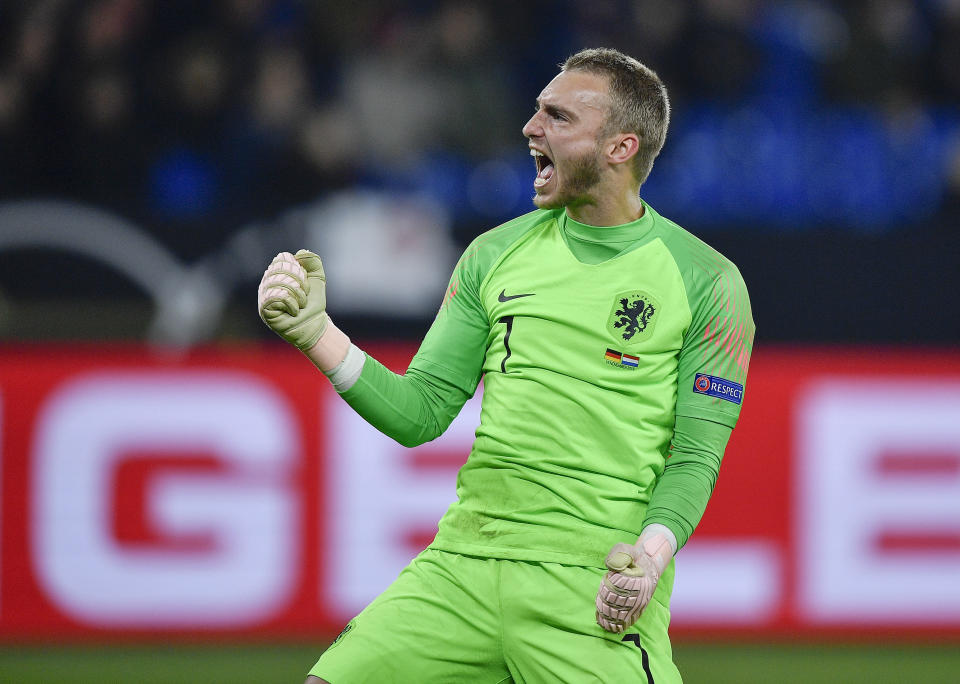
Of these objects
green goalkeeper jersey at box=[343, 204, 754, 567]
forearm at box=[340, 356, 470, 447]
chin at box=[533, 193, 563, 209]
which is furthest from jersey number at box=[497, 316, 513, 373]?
chin at box=[533, 193, 563, 209]

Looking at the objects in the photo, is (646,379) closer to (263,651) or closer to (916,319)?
(263,651)

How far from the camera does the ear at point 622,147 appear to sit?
126 inches

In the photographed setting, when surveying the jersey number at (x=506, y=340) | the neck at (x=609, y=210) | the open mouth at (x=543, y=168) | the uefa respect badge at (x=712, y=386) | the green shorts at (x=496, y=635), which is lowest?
the green shorts at (x=496, y=635)

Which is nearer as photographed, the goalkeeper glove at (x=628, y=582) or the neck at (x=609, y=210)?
the goalkeeper glove at (x=628, y=582)

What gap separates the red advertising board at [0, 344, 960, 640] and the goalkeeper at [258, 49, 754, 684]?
2.94m

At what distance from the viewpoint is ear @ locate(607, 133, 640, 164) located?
321 cm

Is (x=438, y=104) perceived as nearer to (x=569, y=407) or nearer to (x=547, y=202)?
(x=547, y=202)

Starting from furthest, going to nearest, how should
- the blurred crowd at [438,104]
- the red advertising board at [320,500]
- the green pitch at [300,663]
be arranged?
the blurred crowd at [438,104] → the red advertising board at [320,500] → the green pitch at [300,663]

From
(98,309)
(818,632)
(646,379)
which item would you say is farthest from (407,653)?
→ (98,309)

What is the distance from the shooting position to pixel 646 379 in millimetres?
3145

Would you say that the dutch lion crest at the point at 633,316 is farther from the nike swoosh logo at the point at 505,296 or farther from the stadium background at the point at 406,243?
the stadium background at the point at 406,243

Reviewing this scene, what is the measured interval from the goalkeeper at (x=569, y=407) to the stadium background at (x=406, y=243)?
287cm

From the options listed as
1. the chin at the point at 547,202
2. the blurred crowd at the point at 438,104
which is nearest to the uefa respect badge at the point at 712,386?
the chin at the point at 547,202

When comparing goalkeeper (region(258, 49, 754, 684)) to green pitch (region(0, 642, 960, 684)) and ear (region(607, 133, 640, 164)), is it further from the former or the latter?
green pitch (region(0, 642, 960, 684))
